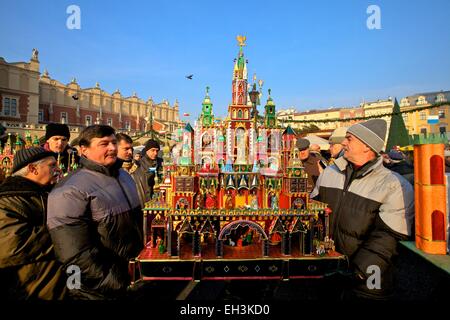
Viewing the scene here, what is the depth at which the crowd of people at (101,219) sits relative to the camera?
277 cm

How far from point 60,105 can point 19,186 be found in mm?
55200

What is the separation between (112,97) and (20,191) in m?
62.2

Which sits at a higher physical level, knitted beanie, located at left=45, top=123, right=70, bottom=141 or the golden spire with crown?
the golden spire with crown

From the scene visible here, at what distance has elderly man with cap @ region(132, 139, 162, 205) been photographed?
7.22 m

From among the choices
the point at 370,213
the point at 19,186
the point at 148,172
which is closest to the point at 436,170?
the point at 370,213

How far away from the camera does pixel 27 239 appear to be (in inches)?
110

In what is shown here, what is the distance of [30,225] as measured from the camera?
9.39 ft

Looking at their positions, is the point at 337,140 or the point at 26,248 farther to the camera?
the point at 337,140

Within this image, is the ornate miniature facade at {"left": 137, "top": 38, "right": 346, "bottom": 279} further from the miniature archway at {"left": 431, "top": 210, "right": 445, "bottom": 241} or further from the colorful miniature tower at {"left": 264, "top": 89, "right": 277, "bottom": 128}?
the miniature archway at {"left": 431, "top": 210, "right": 445, "bottom": 241}

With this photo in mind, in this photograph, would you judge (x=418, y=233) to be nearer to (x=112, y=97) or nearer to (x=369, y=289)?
(x=369, y=289)

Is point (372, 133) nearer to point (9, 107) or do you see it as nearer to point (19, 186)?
point (19, 186)

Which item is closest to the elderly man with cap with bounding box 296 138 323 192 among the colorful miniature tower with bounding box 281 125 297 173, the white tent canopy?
the colorful miniature tower with bounding box 281 125 297 173

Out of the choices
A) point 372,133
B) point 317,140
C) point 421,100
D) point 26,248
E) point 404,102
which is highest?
point 404,102

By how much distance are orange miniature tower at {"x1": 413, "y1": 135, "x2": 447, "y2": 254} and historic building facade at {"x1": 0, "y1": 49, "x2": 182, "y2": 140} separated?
26116mm
